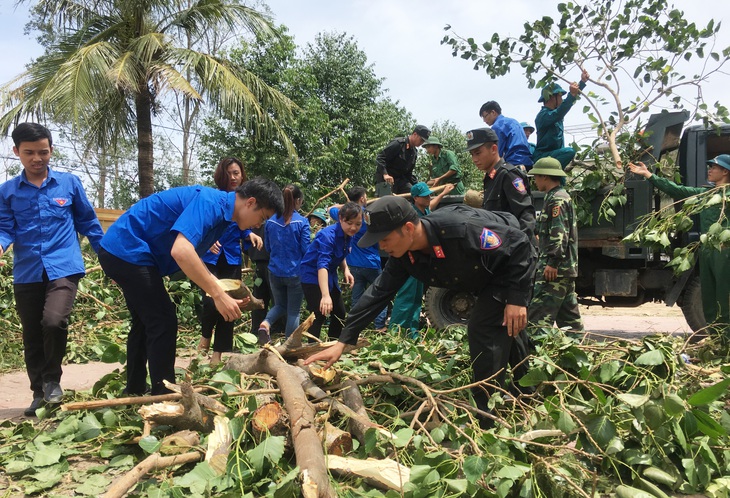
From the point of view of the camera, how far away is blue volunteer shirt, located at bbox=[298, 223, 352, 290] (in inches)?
217

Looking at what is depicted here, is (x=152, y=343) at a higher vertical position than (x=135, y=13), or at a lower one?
lower

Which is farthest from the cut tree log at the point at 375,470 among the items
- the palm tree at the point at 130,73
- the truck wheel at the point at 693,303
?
A: the palm tree at the point at 130,73

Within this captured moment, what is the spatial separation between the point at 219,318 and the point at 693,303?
5084 mm

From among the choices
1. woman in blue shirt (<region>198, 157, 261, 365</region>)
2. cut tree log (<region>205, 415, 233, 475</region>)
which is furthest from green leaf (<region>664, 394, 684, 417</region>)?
woman in blue shirt (<region>198, 157, 261, 365</region>)

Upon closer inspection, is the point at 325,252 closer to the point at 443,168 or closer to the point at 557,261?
the point at 557,261

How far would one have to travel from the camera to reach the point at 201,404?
10.0 feet

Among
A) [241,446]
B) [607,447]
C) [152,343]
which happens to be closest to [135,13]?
[152,343]

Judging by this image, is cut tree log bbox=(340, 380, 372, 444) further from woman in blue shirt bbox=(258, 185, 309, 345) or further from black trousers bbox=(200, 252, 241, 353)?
woman in blue shirt bbox=(258, 185, 309, 345)

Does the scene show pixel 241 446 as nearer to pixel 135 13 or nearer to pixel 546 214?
pixel 546 214

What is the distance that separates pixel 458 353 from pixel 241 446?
1.90m

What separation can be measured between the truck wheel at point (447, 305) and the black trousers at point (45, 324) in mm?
3921

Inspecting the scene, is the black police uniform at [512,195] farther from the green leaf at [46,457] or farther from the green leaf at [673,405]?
the green leaf at [46,457]

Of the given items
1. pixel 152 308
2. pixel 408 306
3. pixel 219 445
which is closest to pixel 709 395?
pixel 219 445

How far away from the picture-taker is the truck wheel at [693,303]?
6.40m
